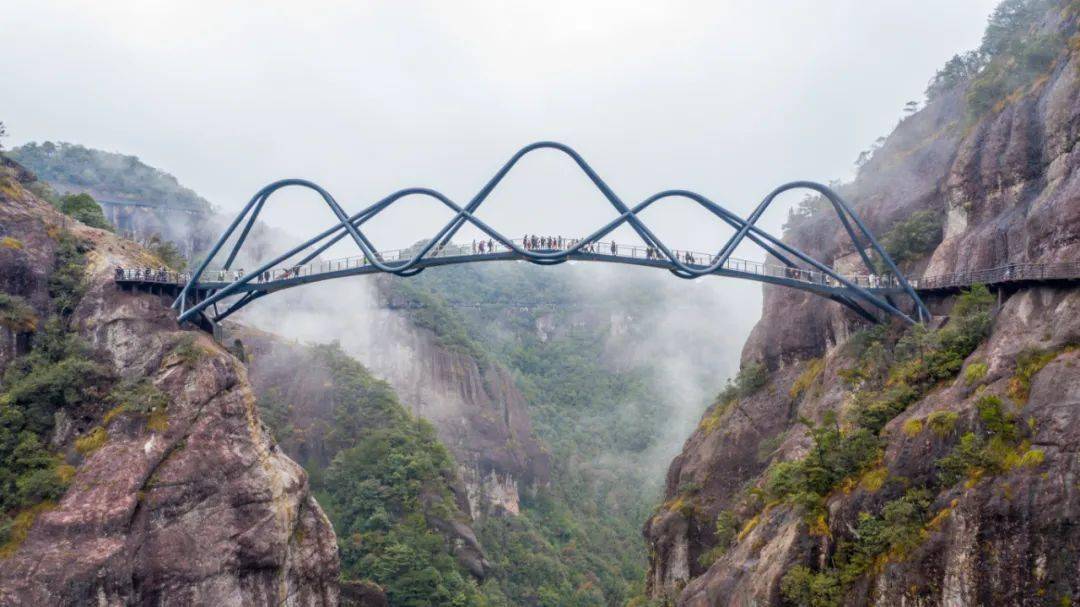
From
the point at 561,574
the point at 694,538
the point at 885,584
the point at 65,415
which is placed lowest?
the point at 561,574

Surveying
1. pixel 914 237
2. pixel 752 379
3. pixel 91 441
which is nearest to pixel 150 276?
pixel 91 441

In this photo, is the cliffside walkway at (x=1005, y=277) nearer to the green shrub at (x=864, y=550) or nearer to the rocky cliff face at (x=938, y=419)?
the rocky cliff face at (x=938, y=419)

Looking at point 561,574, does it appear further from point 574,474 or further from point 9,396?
point 9,396

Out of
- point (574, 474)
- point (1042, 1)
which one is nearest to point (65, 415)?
point (1042, 1)

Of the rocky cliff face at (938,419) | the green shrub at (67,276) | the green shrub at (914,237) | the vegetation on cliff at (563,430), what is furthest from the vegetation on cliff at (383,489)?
the green shrub at (914,237)

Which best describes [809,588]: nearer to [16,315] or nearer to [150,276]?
[150,276]

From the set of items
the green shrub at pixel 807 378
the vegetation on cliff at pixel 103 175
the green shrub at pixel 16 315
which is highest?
the vegetation on cliff at pixel 103 175

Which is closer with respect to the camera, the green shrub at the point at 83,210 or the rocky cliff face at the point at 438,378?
the green shrub at the point at 83,210
